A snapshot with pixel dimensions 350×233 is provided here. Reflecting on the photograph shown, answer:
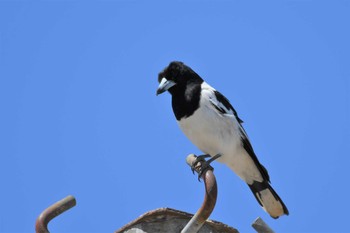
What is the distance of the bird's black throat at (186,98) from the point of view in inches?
263

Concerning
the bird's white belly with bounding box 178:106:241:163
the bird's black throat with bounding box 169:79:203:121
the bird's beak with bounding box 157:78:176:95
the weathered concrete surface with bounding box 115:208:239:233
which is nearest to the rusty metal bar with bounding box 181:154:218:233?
the weathered concrete surface with bounding box 115:208:239:233

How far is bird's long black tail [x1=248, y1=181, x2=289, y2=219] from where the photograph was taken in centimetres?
683

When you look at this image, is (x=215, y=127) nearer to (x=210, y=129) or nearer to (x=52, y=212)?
(x=210, y=129)

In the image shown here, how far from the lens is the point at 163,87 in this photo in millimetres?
6797

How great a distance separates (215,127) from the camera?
21.7 feet

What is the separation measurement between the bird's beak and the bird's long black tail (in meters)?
1.36

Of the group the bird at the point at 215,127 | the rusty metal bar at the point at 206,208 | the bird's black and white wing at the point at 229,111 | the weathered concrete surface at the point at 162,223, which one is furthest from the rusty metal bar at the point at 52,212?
the bird's black and white wing at the point at 229,111

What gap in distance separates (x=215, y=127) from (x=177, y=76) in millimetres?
714

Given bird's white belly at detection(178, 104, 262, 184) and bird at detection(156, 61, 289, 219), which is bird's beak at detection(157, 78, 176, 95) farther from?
bird's white belly at detection(178, 104, 262, 184)

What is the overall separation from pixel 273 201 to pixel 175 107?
1.35 metres

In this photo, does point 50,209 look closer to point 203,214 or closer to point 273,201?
point 203,214

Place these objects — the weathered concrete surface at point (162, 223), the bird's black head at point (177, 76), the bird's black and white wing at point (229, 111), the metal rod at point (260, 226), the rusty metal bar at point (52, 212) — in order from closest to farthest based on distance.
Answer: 1. the metal rod at point (260, 226)
2. the rusty metal bar at point (52, 212)
3. the weathered concrete surface at point (162, 223)
4. the bird's black and white wing at point (229, 111)
5. the bird's black head at point (177, 76)

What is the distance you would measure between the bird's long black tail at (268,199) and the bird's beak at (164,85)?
4.48 ft

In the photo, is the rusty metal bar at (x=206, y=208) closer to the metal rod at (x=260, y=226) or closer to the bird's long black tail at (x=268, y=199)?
the metal rod at (x=260, y=226)
